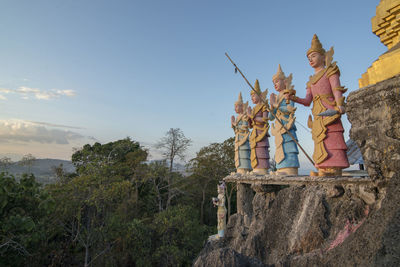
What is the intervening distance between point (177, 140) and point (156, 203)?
4.29 metres

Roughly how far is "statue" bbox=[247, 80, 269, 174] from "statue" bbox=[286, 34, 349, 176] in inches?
93.7

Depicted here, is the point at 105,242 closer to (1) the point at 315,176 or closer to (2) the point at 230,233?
(2) the point at 230,233

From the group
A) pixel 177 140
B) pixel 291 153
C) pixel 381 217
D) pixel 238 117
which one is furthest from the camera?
pixel 177 140

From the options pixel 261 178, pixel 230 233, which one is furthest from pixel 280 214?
pixel 230 233

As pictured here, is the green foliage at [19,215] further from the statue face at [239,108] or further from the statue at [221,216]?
the statue face at [239,108]

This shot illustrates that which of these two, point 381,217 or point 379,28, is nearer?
point 381,217

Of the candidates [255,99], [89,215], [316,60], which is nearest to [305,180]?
[316,60]

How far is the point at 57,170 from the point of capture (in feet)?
52.2

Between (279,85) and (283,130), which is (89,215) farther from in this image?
(279,85)

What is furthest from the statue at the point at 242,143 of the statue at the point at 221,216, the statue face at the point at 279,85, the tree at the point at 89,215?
the tree at the point at 89,215

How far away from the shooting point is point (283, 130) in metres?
5.92

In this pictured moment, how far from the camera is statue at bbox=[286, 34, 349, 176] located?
4391 millimetres

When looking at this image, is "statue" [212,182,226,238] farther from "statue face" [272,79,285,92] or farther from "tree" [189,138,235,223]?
"tree" [189,138,235,223]

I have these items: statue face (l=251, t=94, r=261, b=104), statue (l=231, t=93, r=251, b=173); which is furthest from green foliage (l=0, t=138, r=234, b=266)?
statue face (l=251, t=94, r=261, b=104)
